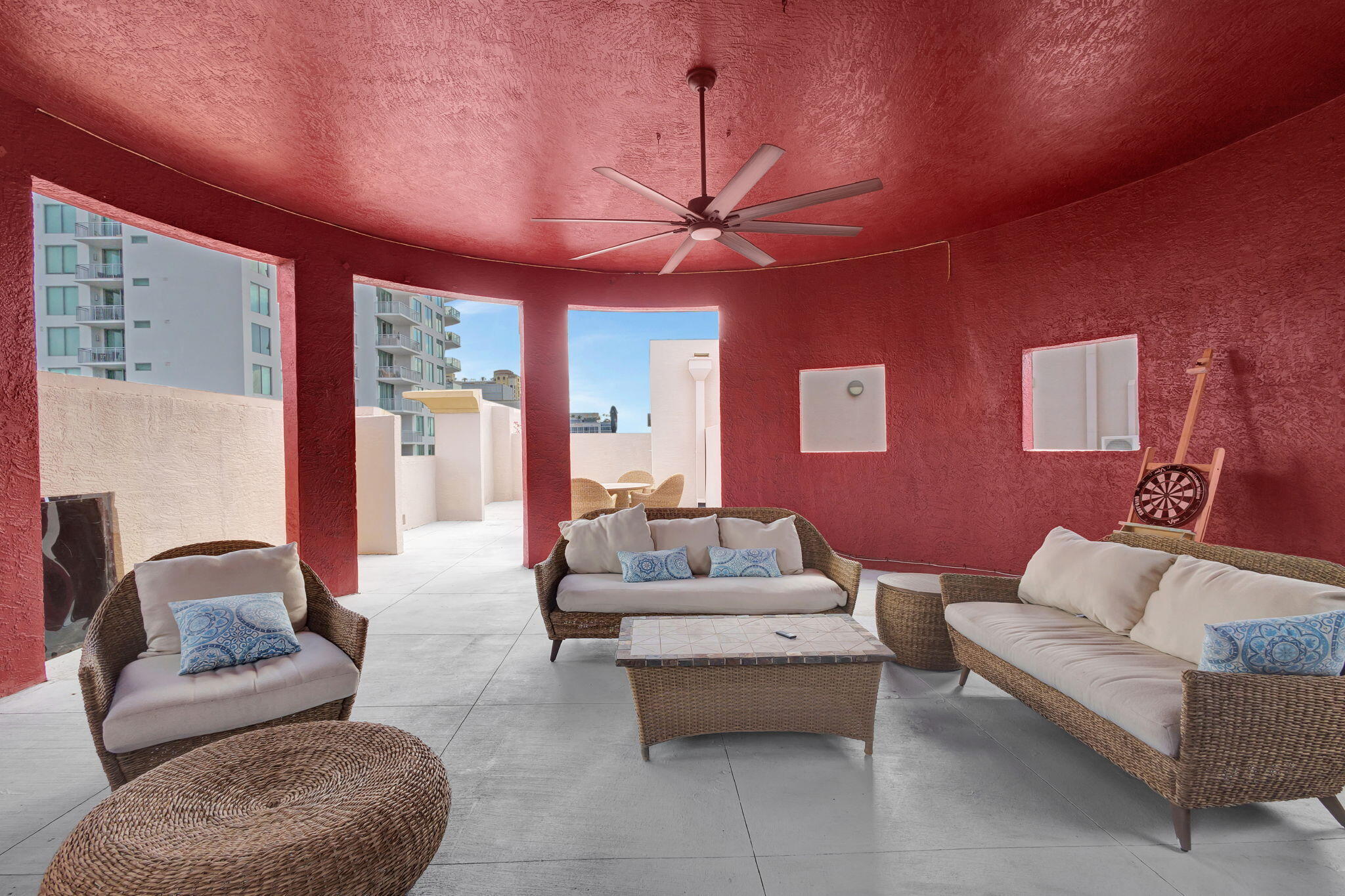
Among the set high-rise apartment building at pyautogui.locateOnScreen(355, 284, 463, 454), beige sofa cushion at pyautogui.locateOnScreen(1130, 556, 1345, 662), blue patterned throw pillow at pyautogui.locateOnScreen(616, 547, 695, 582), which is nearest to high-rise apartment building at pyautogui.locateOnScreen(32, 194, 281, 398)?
high-rise apartment building at pyautogui.locateOnScreen(355, 284, 463, 454)

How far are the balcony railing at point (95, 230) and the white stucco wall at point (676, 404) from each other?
3127 centimetres

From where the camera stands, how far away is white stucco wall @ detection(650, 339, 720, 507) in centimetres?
1173

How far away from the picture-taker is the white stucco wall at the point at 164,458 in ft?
12.6

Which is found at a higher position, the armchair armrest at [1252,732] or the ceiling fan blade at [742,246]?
the ceiling fan blade at [742,246]

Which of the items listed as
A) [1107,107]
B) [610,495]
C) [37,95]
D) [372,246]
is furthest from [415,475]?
[1107,107]

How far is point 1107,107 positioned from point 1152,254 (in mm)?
1458

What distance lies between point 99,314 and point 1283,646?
39249mm

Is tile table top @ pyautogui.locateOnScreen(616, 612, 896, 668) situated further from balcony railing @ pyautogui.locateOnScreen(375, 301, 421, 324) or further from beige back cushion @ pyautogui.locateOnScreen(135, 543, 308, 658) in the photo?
balcony railing @ pyautogui.locateOnScreen(375, 301, 421, 324)

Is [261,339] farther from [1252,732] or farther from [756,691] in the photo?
[1252,732]

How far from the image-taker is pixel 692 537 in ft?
13.1

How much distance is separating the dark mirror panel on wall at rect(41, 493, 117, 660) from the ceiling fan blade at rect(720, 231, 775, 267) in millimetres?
4159

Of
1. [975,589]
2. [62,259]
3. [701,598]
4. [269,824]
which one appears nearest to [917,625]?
[975,589]

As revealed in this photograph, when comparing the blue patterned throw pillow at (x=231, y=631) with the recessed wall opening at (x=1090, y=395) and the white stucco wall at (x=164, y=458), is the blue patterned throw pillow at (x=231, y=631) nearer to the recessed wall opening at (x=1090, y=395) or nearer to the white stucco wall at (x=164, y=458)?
the white stucco wall at (x=164, y=458)

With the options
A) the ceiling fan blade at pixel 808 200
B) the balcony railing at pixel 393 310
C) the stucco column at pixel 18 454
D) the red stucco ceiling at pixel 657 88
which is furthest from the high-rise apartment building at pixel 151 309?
the ceiling fan blade at pixel 808 200
